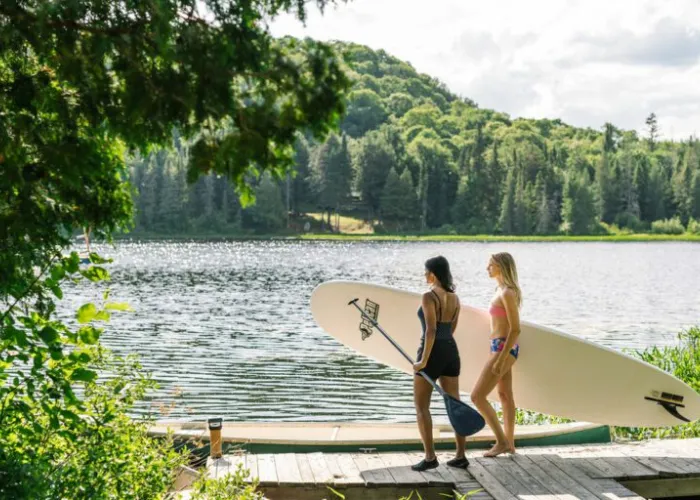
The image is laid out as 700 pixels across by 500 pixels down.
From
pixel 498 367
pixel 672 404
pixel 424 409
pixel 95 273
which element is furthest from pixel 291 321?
pixel 95 273

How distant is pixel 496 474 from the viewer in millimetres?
6402

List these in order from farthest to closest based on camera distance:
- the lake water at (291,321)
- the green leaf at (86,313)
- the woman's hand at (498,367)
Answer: the lake water at (291,321) → the woman's hand at (498,367) → the green leaf at (86,313)

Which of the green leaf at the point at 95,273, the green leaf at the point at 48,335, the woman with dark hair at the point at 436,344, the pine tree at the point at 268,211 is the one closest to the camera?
the green leaf at the point at 48,335

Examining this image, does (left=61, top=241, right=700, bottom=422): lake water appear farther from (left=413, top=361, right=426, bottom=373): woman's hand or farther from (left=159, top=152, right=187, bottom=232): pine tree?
(left=159, top=152, right=187, bottom=232): pine tree

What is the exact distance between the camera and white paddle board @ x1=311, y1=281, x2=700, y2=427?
7477 mm

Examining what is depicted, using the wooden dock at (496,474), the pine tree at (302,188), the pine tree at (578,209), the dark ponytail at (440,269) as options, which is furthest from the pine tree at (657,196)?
the dark ponytail at (440,269)

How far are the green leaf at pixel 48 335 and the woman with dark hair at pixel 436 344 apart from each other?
10.1 feet

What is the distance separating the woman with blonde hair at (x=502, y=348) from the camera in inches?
256

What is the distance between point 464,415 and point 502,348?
2.11ft

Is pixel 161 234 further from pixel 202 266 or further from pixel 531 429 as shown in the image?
pixel 531 429

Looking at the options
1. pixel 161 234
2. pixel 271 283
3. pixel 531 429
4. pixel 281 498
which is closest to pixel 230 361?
pixel 531 429

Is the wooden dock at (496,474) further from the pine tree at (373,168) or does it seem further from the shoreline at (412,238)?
the pine tree at (373,168)

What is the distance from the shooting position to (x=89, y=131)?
4039mm

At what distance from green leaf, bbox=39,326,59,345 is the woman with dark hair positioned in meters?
3.09
